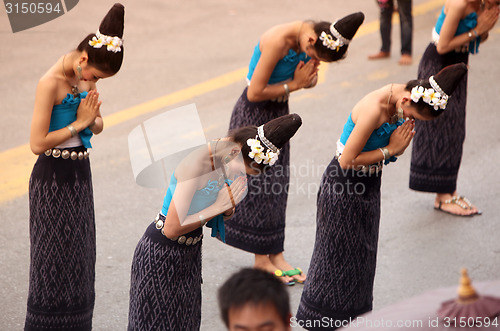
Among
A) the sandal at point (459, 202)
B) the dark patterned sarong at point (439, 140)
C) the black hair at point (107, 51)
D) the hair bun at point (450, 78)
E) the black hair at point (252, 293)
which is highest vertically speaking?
the black hair at point (107, 51)

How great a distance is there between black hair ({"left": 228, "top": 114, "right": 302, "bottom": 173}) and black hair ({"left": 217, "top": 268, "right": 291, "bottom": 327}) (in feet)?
2.90

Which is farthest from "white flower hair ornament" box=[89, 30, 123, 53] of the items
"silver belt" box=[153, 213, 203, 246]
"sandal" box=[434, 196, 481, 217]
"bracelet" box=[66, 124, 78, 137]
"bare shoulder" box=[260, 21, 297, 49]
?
"sandal" box=[434, 196, 481, 217]

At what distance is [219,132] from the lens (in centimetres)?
732

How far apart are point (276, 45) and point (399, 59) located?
491 centimetres

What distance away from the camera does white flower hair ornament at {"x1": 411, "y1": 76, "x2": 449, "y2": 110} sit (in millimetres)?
4047

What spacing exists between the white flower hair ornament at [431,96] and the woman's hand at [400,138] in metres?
0.17

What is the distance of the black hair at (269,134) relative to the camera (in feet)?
11.6

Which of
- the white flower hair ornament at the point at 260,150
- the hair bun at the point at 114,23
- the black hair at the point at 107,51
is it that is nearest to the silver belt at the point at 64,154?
the black hair at the point at 107,51

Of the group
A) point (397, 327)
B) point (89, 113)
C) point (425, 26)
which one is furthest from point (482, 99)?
point (397, 327)

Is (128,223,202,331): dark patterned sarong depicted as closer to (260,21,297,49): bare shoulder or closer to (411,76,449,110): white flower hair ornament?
(411,76,449,110): white flower hair ornament

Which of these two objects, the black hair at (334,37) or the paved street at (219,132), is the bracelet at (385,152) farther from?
the paved street at (219,132)

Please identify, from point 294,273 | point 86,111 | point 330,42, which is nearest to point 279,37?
point 330,42

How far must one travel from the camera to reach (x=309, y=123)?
7.61 m

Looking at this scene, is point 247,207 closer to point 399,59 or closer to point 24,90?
point 24,90
